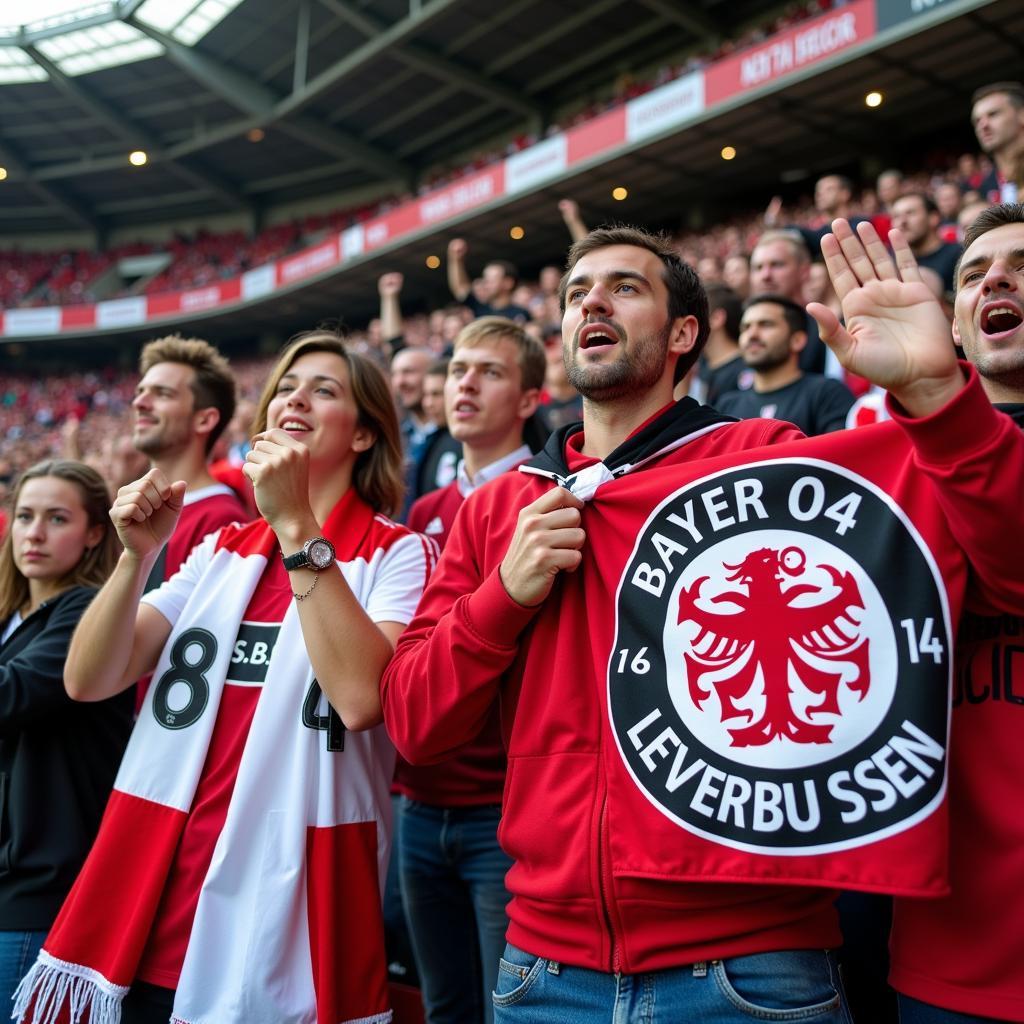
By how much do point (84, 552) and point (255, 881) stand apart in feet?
4.54

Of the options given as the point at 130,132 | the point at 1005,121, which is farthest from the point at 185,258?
the point at 1005,121

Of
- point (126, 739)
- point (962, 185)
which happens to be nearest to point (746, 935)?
point (126, 739)

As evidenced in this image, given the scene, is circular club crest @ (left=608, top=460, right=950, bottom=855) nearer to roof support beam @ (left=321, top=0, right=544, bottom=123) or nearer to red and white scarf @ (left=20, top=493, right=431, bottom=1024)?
red and white scarf @ (left=20, top=493, right=431, bottom=1024)

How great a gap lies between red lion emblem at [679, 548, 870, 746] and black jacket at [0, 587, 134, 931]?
173 centimetres

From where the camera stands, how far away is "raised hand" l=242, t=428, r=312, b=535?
1.97 meters

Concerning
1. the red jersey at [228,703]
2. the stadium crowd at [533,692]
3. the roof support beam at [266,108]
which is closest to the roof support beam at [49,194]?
the roof support beam at [266,108]

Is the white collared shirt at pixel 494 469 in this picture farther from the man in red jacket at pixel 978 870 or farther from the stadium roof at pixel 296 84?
the stadium roof at pixel 296 84

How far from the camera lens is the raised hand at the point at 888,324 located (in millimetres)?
1303

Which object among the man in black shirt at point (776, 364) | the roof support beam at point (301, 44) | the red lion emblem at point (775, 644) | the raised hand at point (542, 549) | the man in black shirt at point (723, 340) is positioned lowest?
the red lion emblem at point (775, 644)

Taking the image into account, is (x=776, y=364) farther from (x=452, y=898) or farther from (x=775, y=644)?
(x=775, y=644)

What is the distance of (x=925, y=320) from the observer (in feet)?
4.43

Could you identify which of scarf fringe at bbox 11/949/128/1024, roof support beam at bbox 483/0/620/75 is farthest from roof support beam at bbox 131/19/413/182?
scarf fringe at bbox 11/949/128/1024

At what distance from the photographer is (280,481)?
1980 millimetres

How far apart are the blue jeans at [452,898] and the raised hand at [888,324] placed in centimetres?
146
